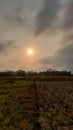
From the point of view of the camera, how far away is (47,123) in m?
13.1

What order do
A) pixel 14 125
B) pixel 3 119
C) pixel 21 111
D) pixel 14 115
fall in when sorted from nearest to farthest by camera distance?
pixel 14 125 → pixel 3 119 → pixel 14 115 → pixel 21 111

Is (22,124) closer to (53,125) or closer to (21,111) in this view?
Result: (53,125)

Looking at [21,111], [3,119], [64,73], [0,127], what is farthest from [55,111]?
[64,73]

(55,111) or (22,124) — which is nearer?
(22,124)

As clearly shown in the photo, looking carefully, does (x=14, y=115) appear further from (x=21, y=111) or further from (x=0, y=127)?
(x=0, y=127)

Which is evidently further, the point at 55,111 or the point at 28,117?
the point at 55,111

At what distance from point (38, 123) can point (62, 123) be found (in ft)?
4.28

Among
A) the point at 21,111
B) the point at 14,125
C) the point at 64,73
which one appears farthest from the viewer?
the point at 64,73

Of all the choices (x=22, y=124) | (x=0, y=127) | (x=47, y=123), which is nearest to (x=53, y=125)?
(x=47, y=123)

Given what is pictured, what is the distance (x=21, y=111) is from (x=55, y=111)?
2.51m

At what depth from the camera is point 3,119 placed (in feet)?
49.4

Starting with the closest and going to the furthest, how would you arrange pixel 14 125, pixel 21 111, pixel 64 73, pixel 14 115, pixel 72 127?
pixel 72 127
pixel 14 125
pixel 14 115
pixel 21 111
pixel 64 73

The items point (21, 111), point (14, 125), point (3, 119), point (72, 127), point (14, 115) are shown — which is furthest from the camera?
point (21, 111)

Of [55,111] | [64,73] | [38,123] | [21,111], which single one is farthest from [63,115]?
[64,73]
